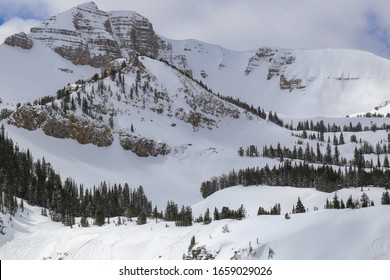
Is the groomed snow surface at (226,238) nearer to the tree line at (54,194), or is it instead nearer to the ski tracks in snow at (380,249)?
the ski tracks in snow at (380,249)

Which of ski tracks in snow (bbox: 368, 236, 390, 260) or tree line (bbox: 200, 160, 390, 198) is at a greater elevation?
ski tracks in snow (bbox: 368, 236, 390, 260)

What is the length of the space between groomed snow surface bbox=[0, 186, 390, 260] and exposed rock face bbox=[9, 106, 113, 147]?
83320 mm

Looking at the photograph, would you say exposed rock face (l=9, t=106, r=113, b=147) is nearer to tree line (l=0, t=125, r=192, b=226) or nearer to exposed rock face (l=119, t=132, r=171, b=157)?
exposed rock face (l=119, t=132, r=171, b=157)

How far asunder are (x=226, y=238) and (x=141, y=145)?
131074mm

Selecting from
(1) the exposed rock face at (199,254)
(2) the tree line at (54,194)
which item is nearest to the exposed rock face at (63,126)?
(2) the tree line at (54,194)

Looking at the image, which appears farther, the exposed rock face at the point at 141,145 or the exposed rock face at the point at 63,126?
the exposed rock face at the point at 141,145

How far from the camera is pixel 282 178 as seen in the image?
129875 mm

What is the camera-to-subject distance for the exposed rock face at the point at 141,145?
170 metres

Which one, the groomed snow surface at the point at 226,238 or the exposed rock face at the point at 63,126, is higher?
the exposed rock face at the point at 63,126

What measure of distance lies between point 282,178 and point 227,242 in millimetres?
90512

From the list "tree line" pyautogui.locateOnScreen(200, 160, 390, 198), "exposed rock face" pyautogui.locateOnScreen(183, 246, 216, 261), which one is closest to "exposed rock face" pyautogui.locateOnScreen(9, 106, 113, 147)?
"tree line" pyautogui.locateOnScreen(200, 160, 390, 198)

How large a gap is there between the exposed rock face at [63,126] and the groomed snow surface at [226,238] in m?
83.3

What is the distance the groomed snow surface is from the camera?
3616 cm

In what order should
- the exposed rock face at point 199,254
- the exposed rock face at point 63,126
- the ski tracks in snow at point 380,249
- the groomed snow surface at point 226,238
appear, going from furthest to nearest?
the exposed rock face at point 63,126, the exposed rock face at point 199,254, the groomed snow surface at point 226,238, the ski tracks in snow at point 380,249
